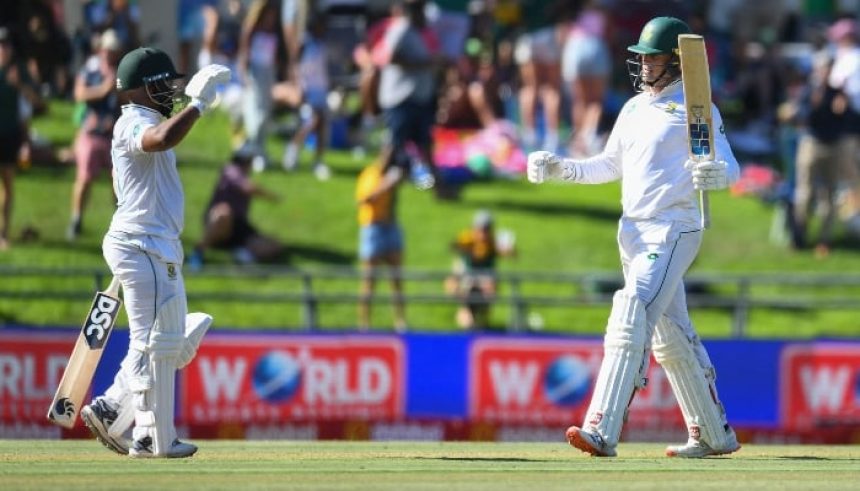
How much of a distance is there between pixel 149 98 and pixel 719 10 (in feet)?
52.3

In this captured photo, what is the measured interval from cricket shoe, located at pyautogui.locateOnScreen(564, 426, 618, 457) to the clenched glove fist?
4.62 feet

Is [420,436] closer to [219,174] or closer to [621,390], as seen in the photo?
[219,174]

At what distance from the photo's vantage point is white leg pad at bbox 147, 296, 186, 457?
9250 mm

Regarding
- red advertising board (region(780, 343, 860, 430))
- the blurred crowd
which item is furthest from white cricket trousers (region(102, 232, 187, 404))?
red advertising board (region(780, 343, 860, 430))

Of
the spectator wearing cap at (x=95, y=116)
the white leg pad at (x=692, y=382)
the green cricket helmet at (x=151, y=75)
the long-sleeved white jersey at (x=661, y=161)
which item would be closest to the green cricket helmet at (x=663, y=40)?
the long-sleeved white jersey at (x=661, y=161)

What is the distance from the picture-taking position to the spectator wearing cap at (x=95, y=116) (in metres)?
17.4

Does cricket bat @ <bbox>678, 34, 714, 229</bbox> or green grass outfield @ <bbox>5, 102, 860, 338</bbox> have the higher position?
cricket bat @ <bbox>678, 34, 714, 229</bbox>

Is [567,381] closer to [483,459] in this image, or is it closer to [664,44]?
[483,459]

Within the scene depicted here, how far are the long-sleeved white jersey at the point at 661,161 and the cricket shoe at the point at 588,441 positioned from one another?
119 cm

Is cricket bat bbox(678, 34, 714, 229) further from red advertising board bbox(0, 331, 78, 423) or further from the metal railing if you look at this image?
red advertising board bbox(0, 331, 78, 423)

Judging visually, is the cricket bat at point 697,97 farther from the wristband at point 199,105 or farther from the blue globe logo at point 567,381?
the blue globe logo at point 567,381

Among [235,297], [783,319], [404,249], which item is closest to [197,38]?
[404,249]

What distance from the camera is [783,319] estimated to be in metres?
19.0

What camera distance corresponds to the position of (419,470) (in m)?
8.54
